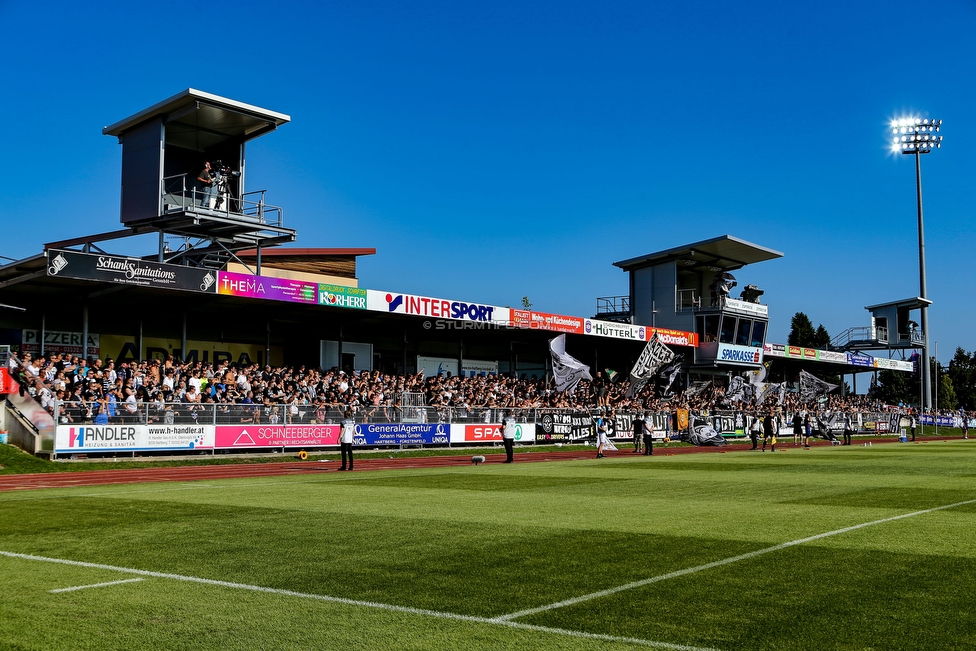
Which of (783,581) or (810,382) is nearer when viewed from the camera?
(783,581)

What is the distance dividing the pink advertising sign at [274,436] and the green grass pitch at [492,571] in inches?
508

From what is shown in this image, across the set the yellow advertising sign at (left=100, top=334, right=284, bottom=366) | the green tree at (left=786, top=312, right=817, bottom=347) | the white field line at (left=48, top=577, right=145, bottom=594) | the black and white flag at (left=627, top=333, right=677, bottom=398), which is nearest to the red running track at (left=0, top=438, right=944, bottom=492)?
the yellow advertising sign at (left=100, top=334, right=284, bottom=366)

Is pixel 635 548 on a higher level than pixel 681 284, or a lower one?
lower

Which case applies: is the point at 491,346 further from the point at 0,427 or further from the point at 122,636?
the point at 122,636

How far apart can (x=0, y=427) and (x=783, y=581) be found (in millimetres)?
25464

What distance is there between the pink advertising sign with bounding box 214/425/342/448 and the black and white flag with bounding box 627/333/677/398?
70.9 ft

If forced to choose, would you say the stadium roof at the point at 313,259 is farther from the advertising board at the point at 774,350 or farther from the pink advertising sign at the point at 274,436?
the advertising board at the point at 774,350

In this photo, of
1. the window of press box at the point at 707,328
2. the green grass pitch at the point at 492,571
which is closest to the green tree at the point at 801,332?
the window of press box at the point at 707,328

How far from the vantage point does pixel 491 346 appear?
2096 inches

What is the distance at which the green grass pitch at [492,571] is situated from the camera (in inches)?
234

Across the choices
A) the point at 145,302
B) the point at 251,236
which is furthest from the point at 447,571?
the point at 251,236

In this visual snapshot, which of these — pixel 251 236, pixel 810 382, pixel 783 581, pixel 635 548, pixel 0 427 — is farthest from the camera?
pixel 810 382

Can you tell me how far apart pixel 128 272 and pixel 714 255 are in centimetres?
4634

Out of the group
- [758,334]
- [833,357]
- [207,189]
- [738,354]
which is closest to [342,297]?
[207,189]
